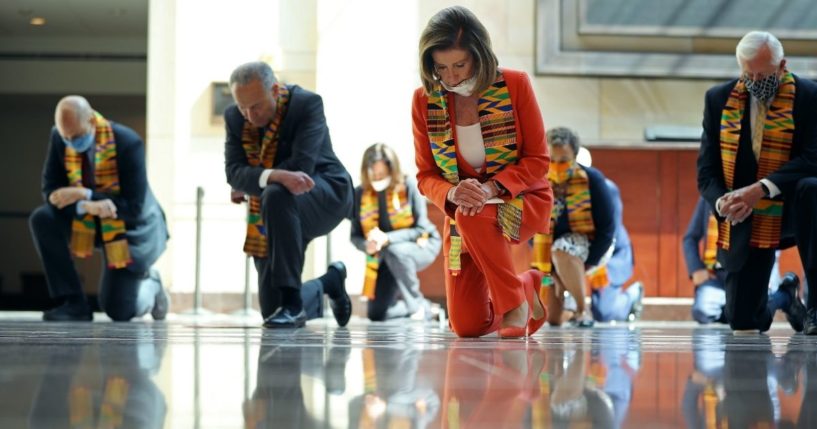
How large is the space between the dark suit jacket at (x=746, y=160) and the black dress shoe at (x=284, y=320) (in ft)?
6.24

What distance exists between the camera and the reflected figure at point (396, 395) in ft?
6.43

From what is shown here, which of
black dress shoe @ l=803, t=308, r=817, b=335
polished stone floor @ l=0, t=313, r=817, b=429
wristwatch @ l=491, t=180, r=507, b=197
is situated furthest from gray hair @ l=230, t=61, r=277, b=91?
black dress shoe @ l=803, t=308, r=817, b=335

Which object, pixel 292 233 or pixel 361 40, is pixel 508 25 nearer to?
pixel 361 40

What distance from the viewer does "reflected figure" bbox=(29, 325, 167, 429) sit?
1.94 m

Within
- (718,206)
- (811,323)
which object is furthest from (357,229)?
(811,323)

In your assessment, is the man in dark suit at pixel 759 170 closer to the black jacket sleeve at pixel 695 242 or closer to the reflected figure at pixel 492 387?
the reflected figure at pixel 492 387

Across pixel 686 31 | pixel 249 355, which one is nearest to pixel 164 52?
pixel 686 31

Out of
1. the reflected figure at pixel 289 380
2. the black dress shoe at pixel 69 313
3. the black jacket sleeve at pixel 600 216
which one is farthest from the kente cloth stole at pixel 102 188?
the reflected figure at pixel 289 380

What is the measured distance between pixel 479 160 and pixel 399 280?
5.22m

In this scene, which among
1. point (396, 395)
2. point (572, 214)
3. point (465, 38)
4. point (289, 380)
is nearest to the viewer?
point (396, 395)

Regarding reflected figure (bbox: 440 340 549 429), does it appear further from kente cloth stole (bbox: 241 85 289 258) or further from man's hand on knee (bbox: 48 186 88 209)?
man's hand on knee (bbox: 48 186 88 209)

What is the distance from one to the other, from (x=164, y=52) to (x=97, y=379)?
1073cm

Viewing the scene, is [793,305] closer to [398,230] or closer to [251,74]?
[251,74]

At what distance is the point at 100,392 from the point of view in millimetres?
2355
